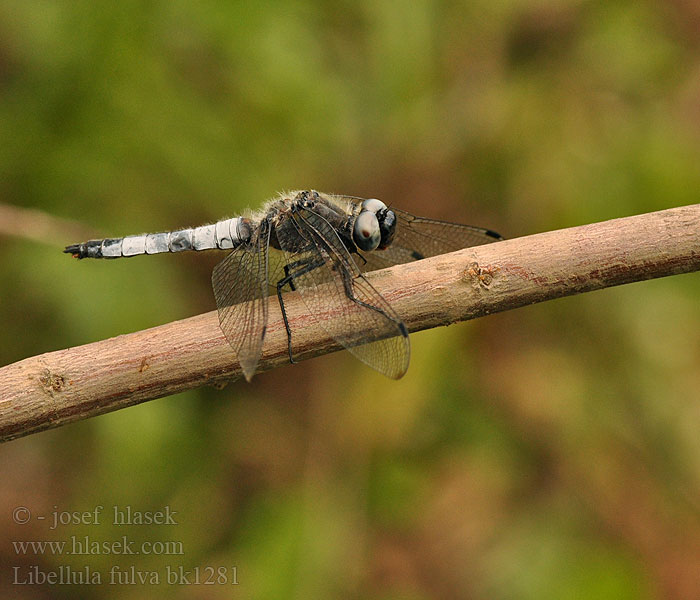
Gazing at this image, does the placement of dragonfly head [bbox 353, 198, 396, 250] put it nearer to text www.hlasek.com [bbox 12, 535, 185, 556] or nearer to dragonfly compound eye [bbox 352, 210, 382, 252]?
dragonfly compound eye [bbox 352, 210, 382, 252]

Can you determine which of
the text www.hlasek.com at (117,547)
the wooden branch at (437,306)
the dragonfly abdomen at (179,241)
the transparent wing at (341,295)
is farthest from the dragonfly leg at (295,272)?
the text www.hlasek.com at (117,547)

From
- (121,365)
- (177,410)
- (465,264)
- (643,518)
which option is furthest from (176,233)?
(643,518)

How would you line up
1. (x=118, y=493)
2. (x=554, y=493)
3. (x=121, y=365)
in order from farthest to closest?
(x=554, y=493), (x=118, y=493), (x=121, y=365)

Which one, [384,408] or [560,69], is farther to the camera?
[560,69]

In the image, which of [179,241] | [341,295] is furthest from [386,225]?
[179,241]

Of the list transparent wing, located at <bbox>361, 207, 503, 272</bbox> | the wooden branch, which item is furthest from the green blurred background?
the wooden branch

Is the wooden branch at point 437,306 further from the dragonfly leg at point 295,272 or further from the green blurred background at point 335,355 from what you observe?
the green blurred background at point 335,355

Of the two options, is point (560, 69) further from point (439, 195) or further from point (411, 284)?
point (411, 284)
